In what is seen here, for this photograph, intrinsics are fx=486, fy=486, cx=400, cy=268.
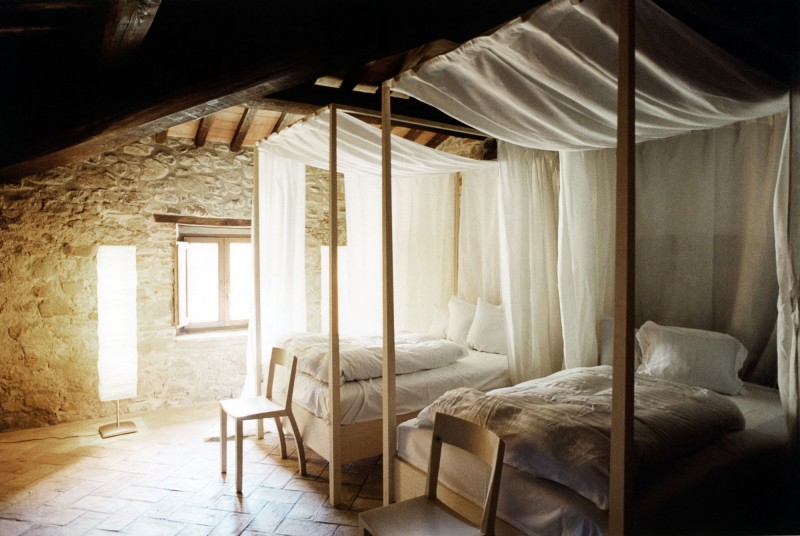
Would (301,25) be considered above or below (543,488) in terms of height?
above

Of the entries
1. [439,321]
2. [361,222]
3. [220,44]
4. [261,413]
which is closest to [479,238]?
[439,321]

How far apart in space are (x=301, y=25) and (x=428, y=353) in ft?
7.28

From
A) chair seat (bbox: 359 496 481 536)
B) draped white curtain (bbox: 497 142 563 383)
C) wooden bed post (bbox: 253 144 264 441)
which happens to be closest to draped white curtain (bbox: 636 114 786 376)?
draped white curtain (bbox: 497 142 563 383)

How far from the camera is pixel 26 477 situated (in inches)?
129

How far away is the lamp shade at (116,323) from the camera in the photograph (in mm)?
4027

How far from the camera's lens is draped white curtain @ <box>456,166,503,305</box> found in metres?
4.45

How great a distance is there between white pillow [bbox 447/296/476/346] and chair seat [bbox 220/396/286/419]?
1753 millimetres

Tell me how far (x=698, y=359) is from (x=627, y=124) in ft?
6.63

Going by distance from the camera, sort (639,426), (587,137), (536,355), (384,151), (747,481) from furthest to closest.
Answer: (536,355), (587,137), (384,151), (747,481), (639,426)

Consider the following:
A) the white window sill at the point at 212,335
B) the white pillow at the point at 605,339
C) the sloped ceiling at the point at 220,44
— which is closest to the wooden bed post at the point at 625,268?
the sloped ceiling at the point at 220,44

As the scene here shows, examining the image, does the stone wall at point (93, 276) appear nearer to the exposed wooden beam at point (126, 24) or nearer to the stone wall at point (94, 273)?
the stone wall at point (94, 273)

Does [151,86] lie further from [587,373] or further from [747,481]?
[747,481]

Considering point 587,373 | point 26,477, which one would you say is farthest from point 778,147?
point 26,477

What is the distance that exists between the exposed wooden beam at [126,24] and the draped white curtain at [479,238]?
9.63 ft
